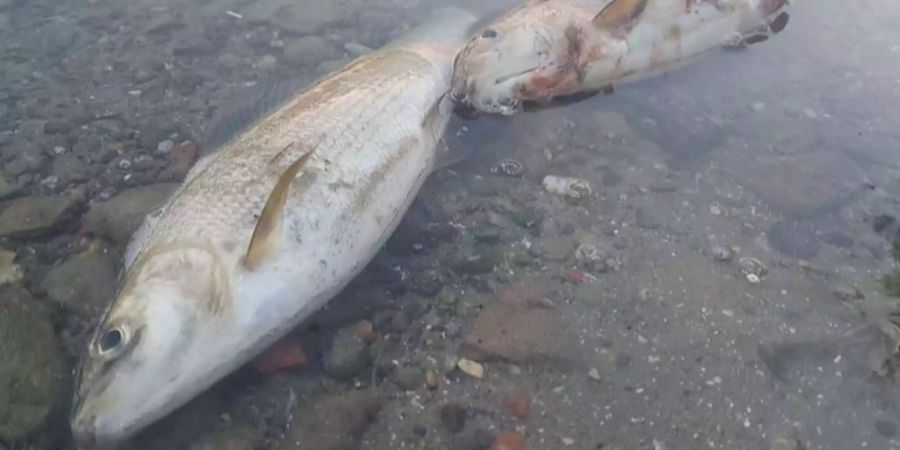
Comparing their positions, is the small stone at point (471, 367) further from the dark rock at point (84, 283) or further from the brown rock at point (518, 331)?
the dark rock at point (84, 283)

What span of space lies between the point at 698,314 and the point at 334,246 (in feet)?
5.48

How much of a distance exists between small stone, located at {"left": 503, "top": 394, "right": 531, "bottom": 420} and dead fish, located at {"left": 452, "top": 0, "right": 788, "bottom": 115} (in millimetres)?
1990

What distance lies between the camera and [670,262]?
13.1 ft

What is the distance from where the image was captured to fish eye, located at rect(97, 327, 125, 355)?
2.92 m

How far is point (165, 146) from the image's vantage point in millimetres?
4633

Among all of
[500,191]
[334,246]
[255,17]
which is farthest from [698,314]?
[255,17]

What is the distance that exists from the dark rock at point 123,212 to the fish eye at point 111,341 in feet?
3.40

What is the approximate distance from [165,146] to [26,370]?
1829 millimetres

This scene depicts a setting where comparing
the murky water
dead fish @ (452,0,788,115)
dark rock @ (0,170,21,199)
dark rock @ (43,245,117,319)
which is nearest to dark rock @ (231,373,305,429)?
the murky water

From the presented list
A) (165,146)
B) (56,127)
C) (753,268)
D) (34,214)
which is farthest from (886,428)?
(56,127)

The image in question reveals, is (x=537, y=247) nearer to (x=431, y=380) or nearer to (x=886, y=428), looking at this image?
(x=431, y=380)

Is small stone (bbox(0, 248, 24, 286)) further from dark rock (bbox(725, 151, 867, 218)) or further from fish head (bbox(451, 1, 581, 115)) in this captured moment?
dark rock (bbox(725, 151, 867, 218))

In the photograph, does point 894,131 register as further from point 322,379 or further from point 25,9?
→ point 25,9

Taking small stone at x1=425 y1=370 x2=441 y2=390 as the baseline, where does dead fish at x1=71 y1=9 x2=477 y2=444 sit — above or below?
above
